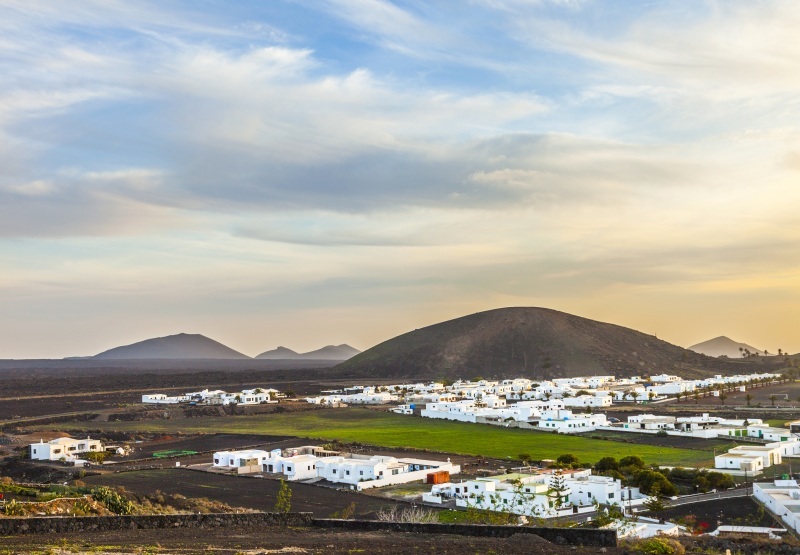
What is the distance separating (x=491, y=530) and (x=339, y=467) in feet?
86.6

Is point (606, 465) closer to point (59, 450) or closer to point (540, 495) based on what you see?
point (540, 495)

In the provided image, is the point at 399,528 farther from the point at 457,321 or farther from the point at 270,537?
the point at 457,321

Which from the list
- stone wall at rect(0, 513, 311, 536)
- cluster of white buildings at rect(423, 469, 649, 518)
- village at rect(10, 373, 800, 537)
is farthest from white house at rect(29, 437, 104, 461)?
stone wall at rect(0, 513, 311, 536)

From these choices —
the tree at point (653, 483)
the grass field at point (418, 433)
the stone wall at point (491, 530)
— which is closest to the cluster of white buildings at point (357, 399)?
the grass field at point (418, 433)

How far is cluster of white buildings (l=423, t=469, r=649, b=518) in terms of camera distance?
30625mm

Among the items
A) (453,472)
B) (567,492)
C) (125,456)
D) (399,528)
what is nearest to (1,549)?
(399,528)

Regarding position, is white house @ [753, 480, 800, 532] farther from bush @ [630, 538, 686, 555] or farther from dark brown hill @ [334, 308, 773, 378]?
dark brown hill @ [334, 308, 773, 378]

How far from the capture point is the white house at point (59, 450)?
50.1 m

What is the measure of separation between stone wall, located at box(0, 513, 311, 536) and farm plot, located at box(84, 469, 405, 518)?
13.3m

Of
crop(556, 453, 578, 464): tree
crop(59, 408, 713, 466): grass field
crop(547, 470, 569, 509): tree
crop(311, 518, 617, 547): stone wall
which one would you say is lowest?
crop(59, 408, 713, 466): grass field

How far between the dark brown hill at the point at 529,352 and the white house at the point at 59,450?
100 meters

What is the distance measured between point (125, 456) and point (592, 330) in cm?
13011

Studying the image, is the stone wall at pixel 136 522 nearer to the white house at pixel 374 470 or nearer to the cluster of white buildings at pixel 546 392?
the white house at pixel 374 470

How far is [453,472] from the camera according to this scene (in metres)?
40.5
